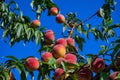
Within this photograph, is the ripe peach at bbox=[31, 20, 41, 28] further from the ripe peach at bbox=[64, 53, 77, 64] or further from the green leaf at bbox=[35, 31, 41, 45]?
the ripe peach at bbox=[64, 53, 77, 64]

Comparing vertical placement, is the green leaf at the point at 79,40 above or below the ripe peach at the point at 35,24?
below

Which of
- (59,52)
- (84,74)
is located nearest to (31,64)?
(59,52)

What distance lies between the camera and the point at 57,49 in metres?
2.05

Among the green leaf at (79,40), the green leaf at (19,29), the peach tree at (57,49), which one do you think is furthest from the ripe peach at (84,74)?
the green leaf at (19,29)

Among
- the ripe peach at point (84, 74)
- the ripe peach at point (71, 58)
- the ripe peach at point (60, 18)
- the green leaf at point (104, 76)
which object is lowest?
the green leaf at point (104, 76)

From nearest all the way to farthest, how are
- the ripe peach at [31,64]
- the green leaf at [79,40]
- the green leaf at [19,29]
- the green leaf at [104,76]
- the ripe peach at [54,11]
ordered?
the green leaf at [104,76]
the ripe peach at [31,64]
the green leaf at [79,40]
the green leaf at [19,29]
the ripe peach at [54,11]

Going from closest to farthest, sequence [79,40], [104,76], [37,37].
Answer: [104,76], [79,40], [37,37]

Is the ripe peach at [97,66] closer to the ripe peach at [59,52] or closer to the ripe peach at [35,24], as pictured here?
the ripe peach at [59,52]

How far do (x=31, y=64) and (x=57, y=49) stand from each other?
215 millimetres

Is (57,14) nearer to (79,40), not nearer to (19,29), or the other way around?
(19,29)

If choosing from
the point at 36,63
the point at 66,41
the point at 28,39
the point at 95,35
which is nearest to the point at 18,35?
the point at 28,39

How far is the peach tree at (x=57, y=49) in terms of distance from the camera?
60.6 inches

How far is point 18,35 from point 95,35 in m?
0.80

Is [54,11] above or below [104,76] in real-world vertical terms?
above
